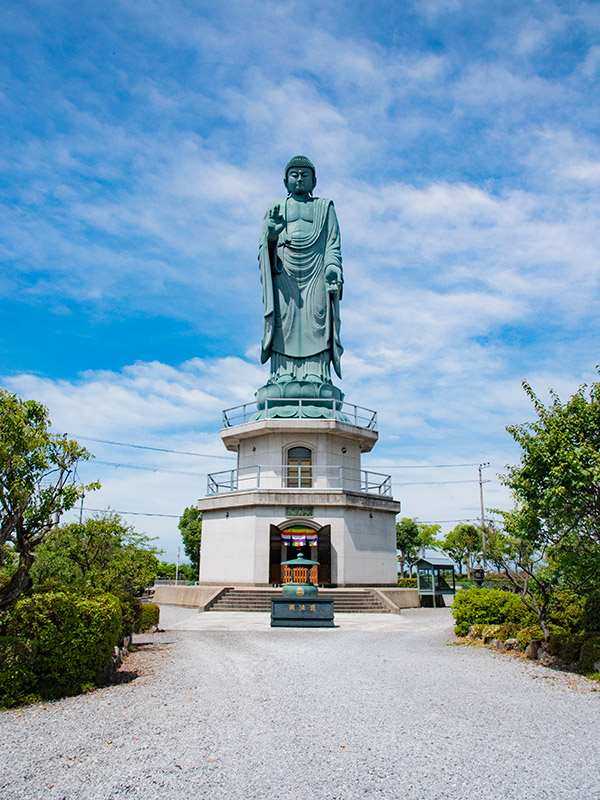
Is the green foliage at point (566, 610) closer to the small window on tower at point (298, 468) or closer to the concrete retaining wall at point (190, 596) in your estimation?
the concrete retaining wall at point (190, 596)

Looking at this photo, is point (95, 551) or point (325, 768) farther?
point (95, 551)

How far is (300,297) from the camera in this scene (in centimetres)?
2988

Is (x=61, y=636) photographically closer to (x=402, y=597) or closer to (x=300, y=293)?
(x=402, y=597)

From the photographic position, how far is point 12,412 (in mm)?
8406

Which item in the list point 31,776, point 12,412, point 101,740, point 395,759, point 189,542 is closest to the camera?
point 31,776

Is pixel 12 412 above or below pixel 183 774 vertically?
above

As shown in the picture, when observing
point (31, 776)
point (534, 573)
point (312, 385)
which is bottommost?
point (31, 776)

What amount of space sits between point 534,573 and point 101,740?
861 cm

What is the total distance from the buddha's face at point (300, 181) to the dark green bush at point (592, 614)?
2535 cm

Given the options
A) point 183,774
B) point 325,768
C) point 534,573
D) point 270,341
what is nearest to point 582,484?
point 534,573

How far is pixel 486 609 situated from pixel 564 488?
575cm

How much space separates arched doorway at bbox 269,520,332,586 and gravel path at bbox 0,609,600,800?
13.4 m

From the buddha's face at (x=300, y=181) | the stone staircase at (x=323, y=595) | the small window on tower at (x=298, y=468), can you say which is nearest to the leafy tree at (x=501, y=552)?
the stone staircase at (x=323, y=595)

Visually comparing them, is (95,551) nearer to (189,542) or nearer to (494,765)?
(494,765)
